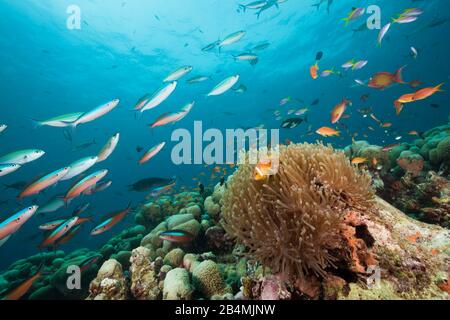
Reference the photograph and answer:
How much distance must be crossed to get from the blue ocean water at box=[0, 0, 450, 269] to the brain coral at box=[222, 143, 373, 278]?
46.6 feet

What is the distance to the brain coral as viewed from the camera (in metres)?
2.38

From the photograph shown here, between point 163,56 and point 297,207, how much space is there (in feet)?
118

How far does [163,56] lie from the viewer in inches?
1330

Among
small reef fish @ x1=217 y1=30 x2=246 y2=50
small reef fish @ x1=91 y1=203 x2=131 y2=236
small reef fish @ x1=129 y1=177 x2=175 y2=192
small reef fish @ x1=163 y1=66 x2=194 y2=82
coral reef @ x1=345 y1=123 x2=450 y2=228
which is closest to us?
coral reef @ x1=345 y1=123 x2=450 y2=228

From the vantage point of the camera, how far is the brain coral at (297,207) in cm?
238

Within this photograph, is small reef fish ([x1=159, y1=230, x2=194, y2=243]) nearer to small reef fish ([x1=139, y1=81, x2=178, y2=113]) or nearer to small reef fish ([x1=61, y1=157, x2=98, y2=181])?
small reef fish ([x1=61, y1=157, x2=98, y2=181])

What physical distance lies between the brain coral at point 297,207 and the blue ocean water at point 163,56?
14219mm

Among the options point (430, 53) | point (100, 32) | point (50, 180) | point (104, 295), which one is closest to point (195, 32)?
point (100, 32)

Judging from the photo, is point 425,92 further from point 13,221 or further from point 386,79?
point 13,221

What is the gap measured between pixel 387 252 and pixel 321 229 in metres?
0.81

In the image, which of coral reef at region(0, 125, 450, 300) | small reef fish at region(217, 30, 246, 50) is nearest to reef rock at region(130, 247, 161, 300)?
coral reef at region(0, 125, 450, 300)

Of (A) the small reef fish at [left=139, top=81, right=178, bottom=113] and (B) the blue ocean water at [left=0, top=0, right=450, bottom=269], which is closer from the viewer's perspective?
(A) the small reef fish at [left=139, top=81, right=178, bottom=113]

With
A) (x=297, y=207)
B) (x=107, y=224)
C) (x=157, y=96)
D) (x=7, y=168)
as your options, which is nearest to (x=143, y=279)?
(x=107, y=224)

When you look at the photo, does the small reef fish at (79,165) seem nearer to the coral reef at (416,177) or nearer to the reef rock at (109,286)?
the reef rock at (109,286)
